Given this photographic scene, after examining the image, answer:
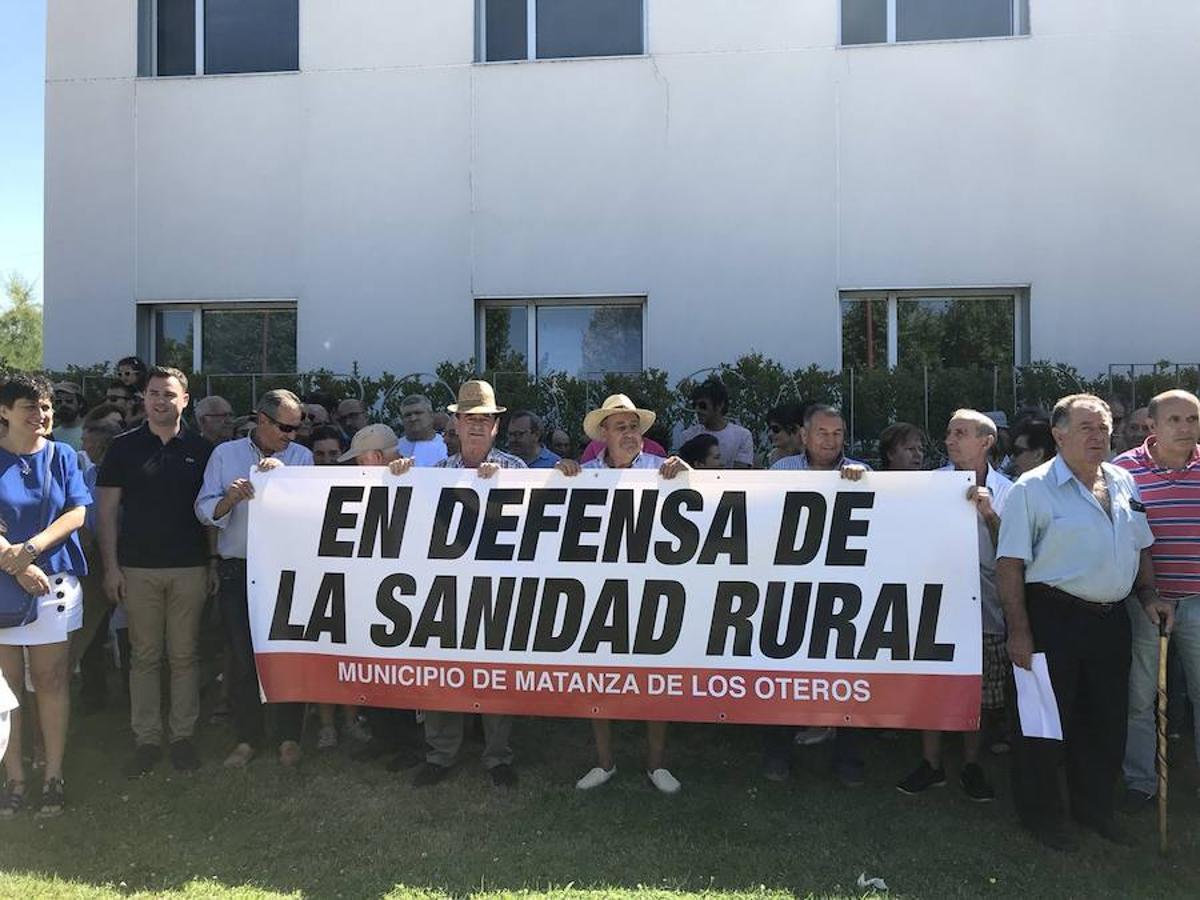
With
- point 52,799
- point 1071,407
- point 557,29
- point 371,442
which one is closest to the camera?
point 1071,407

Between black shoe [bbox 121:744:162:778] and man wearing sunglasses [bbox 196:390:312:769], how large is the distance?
38 centimetres

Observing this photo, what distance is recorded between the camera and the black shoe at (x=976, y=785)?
442 centimetres

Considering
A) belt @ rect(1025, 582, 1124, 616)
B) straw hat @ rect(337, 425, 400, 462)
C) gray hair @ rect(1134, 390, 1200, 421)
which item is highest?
gray hair @ rect(1134, 390, 1200, 421)

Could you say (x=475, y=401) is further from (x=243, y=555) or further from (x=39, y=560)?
(x=39, y=560)

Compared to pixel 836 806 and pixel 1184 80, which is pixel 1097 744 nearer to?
pixel 836 806

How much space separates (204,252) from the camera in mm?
9039

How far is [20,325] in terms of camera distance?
5369cm

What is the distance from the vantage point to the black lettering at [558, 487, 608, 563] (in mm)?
4551

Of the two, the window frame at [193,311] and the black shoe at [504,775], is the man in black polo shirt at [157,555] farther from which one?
the window frame at [193,311]

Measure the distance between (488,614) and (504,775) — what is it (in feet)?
2.81

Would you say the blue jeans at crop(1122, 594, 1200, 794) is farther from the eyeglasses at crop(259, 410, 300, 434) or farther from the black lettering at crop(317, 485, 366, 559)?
the eyeglasses at crop(259, 410, 300, 434)

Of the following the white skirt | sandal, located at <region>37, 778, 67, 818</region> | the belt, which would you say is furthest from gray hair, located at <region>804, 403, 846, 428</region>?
sandal, located at <region>37, 778, 67, 818</region>

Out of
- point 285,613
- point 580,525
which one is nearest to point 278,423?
point 285,613

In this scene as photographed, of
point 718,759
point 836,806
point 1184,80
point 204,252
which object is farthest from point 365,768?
point 1184,80
